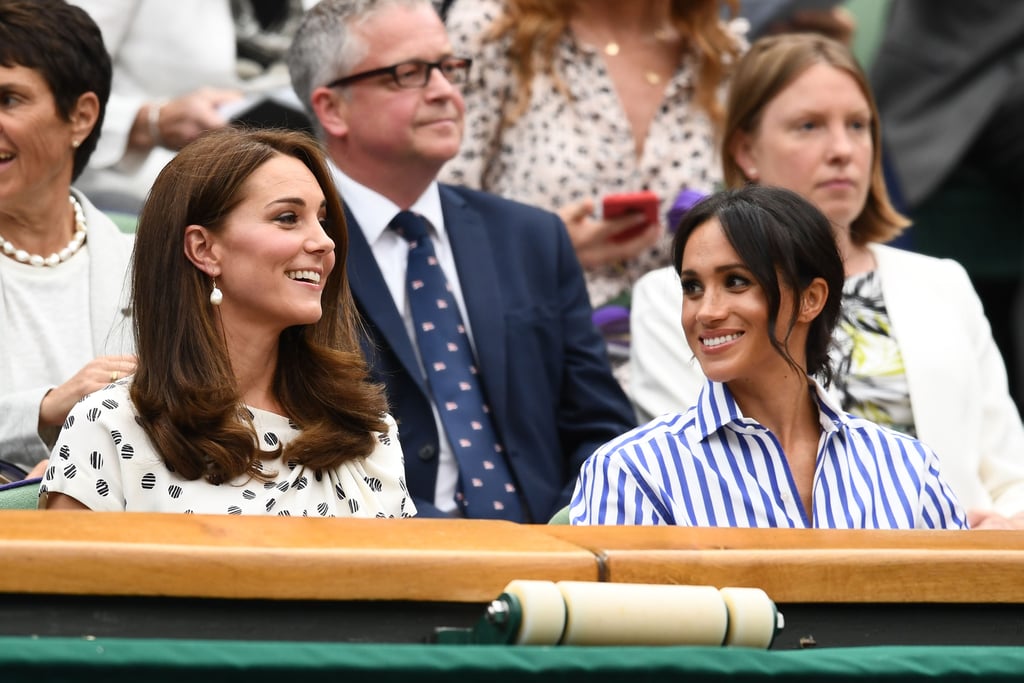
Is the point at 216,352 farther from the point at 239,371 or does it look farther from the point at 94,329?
the point at 94,329

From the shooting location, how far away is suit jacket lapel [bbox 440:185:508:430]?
8.81 feet

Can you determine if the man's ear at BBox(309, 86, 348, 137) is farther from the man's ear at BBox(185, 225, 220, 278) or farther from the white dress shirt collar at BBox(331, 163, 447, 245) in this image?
the man's ear at BBox(185, 225, 220, 278)

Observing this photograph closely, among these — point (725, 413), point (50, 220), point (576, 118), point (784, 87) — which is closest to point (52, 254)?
point (50, 220)

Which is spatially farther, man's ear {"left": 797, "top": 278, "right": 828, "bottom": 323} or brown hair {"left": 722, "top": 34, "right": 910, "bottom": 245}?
brown hair {"left": 722, "top": 34, "right": 910, "bottom": 245}

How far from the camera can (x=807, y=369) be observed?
2.25 meters

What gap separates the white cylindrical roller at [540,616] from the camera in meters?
1.36

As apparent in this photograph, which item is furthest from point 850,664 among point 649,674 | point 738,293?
point 738,293

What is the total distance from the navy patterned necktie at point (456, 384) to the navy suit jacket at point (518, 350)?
2cm

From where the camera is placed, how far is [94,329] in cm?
248

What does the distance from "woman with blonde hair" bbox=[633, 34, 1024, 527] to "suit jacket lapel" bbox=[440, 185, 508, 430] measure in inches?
10.7

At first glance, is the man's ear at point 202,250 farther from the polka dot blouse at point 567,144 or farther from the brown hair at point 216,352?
the polka dot blouse at point 567,144

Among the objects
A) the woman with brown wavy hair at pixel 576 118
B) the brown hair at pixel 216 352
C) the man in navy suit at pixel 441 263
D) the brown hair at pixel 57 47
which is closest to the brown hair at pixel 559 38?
the woman with brown wavy hair at pixel 576 118

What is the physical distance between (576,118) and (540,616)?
83.3 inches

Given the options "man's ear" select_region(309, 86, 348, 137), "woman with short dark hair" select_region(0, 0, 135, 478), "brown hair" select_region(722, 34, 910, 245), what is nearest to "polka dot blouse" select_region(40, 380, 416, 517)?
"woman with short dark hair" select_region(0, 0, 135, 478)
